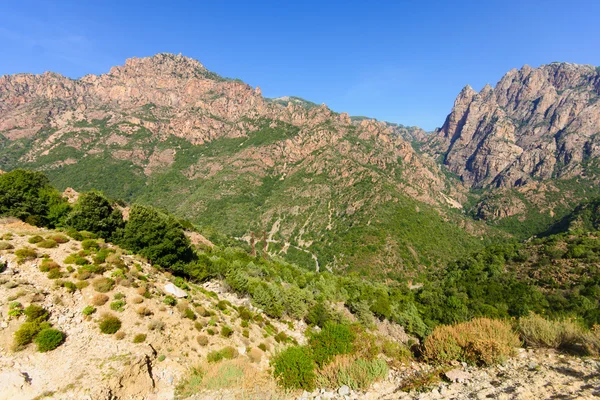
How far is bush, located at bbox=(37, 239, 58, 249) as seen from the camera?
21.9 m

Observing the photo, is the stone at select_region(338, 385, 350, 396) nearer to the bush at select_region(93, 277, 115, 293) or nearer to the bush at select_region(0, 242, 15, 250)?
the bush at select_region(93, 277, 115, 293)

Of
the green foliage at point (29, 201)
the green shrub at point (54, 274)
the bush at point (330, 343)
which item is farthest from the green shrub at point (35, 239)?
the bush at point (330, 343)

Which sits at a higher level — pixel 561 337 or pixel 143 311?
pixel 561 337

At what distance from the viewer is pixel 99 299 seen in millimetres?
18734

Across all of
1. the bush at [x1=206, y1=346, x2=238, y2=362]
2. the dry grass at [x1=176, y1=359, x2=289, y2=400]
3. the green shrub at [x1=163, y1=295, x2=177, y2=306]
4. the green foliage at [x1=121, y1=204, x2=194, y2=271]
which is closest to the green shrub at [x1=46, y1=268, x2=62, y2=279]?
the green shrub at [x1=163, y1=295, x2=177, y2=306]

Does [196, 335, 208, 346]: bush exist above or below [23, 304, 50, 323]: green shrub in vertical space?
below

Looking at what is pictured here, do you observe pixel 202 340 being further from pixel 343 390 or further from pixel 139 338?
pixel 343 390

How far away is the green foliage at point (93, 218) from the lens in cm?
3162

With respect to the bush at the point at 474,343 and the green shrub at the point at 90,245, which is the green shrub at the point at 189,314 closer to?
the green shrub at the point at 90,245

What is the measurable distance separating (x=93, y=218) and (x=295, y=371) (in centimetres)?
3047

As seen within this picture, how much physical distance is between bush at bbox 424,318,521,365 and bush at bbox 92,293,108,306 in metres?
20.5

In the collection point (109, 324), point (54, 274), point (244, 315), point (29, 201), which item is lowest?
point (244, 315)

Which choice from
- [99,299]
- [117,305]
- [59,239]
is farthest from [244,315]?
[59,239]

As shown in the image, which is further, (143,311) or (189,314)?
(189,314)
